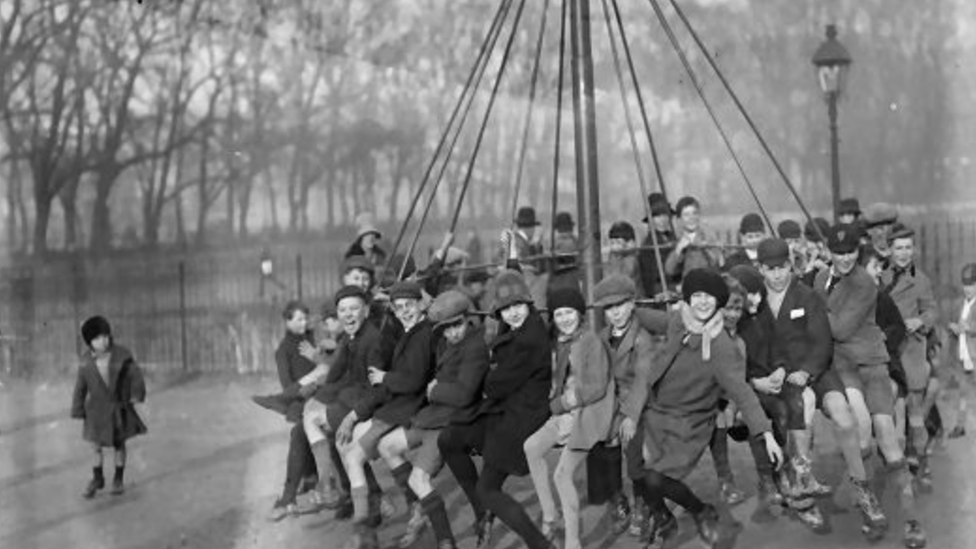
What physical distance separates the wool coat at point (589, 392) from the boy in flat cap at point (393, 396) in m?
0.77

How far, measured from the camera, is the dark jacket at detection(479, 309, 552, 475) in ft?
17.9

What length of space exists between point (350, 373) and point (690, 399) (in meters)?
1.79

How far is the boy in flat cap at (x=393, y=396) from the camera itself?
580 centimetres

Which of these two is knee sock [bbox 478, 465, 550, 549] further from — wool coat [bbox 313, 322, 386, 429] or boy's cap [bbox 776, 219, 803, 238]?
boy's cap [bbox 776, 219, 803, 238]

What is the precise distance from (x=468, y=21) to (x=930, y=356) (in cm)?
963

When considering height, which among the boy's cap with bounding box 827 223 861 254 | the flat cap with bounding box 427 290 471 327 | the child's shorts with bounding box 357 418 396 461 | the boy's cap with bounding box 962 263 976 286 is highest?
the boy's cap with bounding box 827 223 861 254

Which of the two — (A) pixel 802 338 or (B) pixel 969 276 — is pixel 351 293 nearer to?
(A) pixel 802 338

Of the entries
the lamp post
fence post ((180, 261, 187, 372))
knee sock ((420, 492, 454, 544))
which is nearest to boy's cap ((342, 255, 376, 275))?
knee sock ((420, 492, 454, 544))

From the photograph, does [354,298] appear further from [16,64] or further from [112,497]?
[16,64]

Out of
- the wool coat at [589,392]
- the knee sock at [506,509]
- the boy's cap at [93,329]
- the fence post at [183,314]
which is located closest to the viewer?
the knee sock at [506,509]

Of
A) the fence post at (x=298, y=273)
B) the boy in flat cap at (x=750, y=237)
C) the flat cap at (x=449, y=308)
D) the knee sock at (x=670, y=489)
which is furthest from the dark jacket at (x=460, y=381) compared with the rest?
the fence post at (x=298, y=273)

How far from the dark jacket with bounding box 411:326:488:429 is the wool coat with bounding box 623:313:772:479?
26.8 inches

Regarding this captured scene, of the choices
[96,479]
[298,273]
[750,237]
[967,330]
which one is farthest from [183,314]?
[967,330]

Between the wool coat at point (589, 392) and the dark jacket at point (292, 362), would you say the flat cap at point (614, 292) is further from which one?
the dark jacket at point (292, 362)
